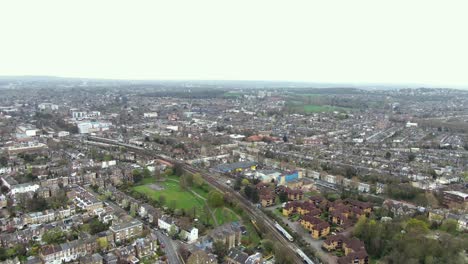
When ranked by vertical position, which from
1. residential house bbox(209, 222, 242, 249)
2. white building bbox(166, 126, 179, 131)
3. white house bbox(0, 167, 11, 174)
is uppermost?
residential house bbox(209, 222, 242, 249)

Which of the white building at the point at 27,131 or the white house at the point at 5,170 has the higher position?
the white house at the point at 5,170

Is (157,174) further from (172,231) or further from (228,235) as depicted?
(228,235)

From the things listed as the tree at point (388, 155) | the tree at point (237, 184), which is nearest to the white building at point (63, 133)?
the tree at point (237, 184)

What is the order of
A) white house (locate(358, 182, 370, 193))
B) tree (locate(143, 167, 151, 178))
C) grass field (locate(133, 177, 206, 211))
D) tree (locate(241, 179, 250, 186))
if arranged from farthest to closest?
tree (locate(143, 167, 151, 178))
white house (locate(358, 182, 370, 193))
tree (locate(241, 179, 250, 186))
grass field (locate(133, 177, 206, 211))

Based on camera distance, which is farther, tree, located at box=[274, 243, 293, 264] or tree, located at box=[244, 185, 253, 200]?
tree, located at box=[244, 185, 253, 200]

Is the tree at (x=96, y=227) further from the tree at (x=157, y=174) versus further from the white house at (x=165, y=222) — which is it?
the tree at (x=157, y=174)

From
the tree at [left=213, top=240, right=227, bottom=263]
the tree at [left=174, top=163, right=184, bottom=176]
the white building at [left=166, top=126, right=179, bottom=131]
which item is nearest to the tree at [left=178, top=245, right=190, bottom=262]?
the tree at [left=213, top=240, right=227, bottom=263]

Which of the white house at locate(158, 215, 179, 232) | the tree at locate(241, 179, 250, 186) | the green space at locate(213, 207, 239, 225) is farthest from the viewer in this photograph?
the tree at locate(241, 179, 250, 186)

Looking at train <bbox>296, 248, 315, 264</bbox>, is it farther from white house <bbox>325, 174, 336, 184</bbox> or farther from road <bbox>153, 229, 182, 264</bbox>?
white house <bbox>325, 174, 336, 184</bbox>

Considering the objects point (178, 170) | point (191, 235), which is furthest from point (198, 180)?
point (191, 235)
